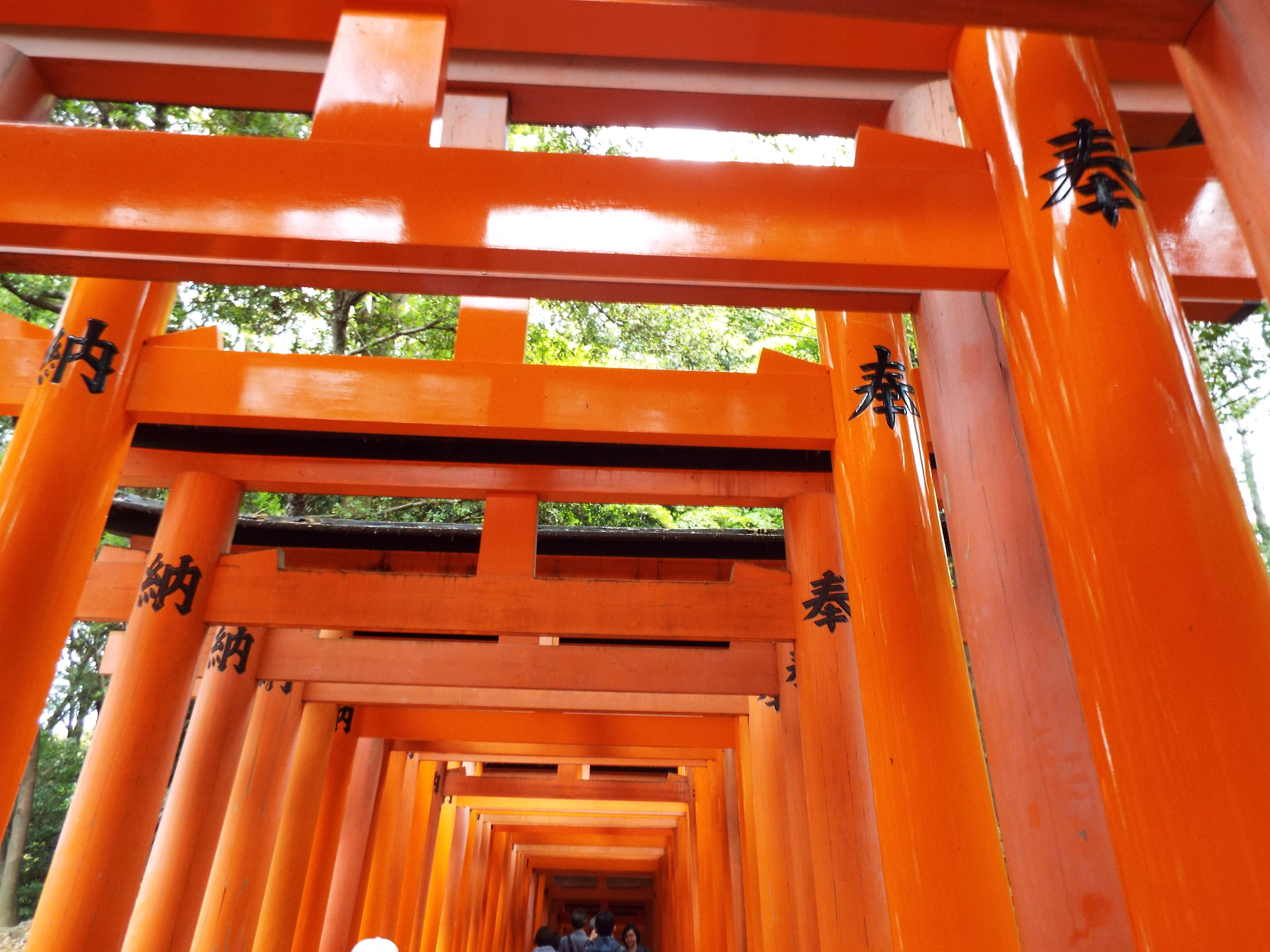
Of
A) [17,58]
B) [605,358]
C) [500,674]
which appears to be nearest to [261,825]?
[500,674]

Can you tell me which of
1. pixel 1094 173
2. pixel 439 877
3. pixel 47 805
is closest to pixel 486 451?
pixel 1094 173

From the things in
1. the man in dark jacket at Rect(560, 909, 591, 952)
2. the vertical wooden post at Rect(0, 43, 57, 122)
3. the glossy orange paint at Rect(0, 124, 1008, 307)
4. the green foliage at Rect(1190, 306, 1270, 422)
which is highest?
the green foliage at Rect(1190, 306, 1270, 422)

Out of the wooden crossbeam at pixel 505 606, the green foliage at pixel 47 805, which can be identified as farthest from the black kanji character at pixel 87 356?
the green foliage at pixel 47 805

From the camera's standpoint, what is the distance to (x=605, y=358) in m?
12.0

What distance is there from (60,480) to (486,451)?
6.40ft

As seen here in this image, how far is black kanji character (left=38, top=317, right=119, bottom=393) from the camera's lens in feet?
12.3

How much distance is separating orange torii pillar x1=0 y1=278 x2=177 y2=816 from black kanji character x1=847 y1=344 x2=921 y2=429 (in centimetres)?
318

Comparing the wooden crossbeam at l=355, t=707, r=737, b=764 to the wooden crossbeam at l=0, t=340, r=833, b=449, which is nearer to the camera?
the wooden crossbeam at l=0, t=340, r=833, b=449

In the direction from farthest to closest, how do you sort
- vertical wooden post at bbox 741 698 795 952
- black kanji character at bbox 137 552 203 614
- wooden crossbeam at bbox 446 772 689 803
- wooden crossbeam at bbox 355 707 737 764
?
wooden crossbeam at bbox 446 772 689 803, wooden crossbeam at bbox 355 707 737 764, vertical wooden post at bbox 741 698 795 952, black kanji character at bbox 137 552 203 614

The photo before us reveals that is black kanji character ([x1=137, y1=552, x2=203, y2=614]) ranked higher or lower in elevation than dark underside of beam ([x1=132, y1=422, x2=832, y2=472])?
lower

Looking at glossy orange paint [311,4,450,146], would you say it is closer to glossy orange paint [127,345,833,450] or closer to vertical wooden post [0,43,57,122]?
glossy orange paint [127,345,833,450]

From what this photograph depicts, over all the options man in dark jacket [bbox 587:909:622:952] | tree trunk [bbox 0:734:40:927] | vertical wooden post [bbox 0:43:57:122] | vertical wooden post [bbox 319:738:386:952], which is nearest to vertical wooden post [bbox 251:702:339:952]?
vertical wooden post [bbox 319:738:386:952]

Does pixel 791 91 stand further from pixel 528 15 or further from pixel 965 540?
pixel 965 540

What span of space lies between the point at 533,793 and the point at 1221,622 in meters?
9.74
